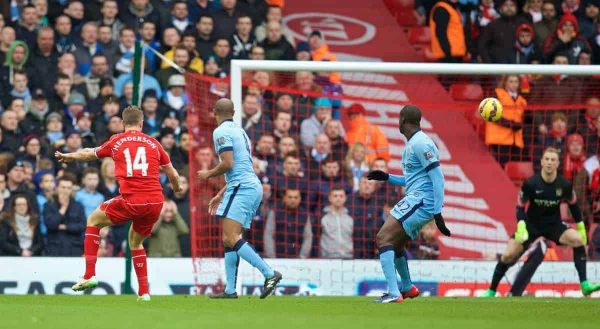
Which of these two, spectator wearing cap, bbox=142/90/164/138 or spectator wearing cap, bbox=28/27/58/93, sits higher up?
spectator wearing cap, bbox=28/27/58/93

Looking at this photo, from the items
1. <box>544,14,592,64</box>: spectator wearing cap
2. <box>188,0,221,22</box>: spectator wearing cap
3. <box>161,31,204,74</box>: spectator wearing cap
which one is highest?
<box>188,0,221,22</box>: spectator wearing cap

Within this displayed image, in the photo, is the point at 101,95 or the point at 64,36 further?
the point at 64,36

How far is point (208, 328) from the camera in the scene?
10.3 meters

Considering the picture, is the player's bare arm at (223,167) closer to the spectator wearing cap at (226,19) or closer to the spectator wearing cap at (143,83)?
the spectator wearing cap at (143,83)

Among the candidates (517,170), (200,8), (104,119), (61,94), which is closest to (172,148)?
(104,119)

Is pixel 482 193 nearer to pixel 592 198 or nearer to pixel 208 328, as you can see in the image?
pixel 592 198

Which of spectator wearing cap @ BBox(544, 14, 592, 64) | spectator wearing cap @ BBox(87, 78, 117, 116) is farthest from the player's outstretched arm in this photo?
spectator wearing cap @ BBox(544, 14, 592, 64)

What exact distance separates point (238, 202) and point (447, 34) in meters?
8.84

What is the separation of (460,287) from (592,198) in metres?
2.61

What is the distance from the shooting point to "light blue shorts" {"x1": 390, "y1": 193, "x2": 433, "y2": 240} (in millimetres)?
13773

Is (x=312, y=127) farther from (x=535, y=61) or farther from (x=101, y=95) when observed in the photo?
(x=535, y=61)

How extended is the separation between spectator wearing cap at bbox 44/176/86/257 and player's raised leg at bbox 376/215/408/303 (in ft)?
18.3

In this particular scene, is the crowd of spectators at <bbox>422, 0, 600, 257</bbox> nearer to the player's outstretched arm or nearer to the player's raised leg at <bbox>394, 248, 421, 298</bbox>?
Result: the player's raised leg at <bbox>394, 248, 421, 298</bbox>

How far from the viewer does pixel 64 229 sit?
18.1 meters
